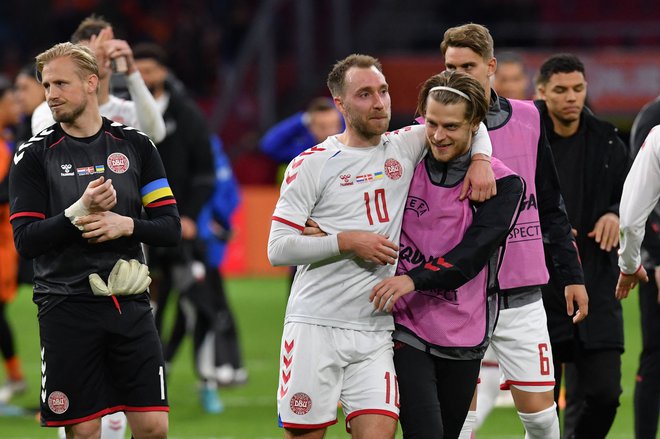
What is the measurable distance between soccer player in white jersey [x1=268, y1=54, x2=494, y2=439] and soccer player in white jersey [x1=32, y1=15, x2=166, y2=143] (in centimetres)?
153

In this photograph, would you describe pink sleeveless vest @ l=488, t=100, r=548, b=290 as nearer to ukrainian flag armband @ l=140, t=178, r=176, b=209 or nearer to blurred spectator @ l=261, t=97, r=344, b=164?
ukrainian flag armband @ l=140, t=178, r=176, b=209

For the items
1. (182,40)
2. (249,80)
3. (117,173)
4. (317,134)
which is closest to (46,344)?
(117,173)

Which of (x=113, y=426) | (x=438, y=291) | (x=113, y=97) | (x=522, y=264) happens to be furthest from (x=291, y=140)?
(x=438, y=291)

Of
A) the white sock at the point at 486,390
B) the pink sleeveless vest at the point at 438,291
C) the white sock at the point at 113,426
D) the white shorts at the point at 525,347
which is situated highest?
the pink sleeveless vest at the point at 438,291

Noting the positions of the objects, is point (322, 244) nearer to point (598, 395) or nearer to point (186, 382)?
point (598, 395)

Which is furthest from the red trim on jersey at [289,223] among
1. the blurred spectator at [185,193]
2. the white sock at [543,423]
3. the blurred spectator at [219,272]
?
the blurred spectator at [219,272]

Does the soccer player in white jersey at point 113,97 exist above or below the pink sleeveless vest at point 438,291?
above

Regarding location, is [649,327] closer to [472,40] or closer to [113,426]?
[472,40]

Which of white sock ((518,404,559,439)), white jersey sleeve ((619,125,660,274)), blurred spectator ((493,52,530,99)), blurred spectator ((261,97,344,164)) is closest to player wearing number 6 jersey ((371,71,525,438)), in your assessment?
white sock ((518,404,559,439))

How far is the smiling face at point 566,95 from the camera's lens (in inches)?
237

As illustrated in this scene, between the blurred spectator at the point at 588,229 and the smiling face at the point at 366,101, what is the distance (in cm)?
139

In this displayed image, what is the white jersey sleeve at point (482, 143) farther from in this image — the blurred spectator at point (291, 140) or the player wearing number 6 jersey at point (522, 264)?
the blurred spectator at point (291, 140)

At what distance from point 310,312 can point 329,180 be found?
1.84 feet

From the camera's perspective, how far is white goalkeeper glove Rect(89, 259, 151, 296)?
5.18m
